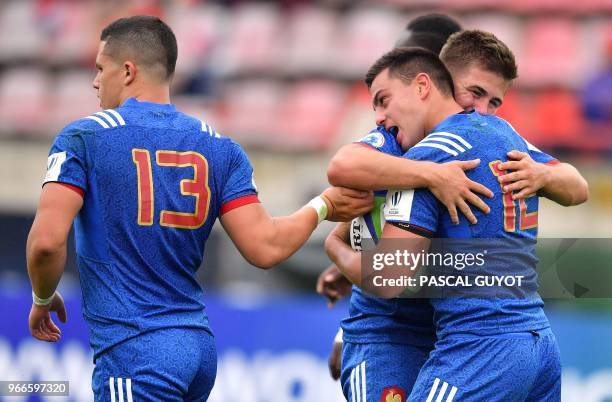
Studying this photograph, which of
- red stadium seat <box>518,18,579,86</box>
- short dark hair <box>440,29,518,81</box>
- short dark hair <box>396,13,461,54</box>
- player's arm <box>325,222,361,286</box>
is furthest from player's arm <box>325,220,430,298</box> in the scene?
red stadium seat <box>518,18,579,86</box>

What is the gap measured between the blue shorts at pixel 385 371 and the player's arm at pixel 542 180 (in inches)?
33.6

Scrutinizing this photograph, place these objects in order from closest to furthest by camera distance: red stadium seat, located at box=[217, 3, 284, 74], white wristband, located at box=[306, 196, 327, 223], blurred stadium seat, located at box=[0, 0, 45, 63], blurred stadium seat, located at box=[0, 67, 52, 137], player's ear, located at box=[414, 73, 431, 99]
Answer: player's ear, located at box=[414, 73, 431, 99], white wristband, located at box=[306, 196, 327, 223], blurred stadium seat, located at box=[0, 67, 52, 137], red stadium seat, located at box=[217, 3, 284, 74], blurred stadium seat, located at box=[0, 0, 45, 63]

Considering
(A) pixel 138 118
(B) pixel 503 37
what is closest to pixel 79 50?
(B) pixel 503 37

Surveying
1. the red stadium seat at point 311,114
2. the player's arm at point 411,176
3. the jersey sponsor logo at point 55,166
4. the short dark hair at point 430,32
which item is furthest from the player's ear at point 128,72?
the red stadium seat at point 311,114

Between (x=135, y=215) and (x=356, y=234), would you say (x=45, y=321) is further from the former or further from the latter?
(x=356, y=234)

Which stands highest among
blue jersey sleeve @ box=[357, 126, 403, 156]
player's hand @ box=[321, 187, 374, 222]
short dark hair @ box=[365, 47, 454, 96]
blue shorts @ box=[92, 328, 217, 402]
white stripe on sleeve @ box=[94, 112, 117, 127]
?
short dark hair @ box=[365, 47, 454, 96]

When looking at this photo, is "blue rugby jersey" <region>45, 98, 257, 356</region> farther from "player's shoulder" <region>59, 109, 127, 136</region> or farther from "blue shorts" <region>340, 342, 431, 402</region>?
"blue shorts" <region>340, 342, 431, 402</region>

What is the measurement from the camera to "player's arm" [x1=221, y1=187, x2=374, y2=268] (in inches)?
167

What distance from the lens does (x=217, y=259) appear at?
11.3 m

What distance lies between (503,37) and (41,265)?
1118 centimetres

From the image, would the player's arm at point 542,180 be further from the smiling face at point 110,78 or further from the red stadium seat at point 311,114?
the red stadium seat at point 311,114

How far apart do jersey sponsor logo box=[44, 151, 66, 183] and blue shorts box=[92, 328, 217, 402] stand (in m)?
0.71

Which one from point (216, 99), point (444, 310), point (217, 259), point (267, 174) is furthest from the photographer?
point (216, 99)

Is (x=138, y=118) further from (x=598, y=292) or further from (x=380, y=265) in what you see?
(x=598, y=292)
